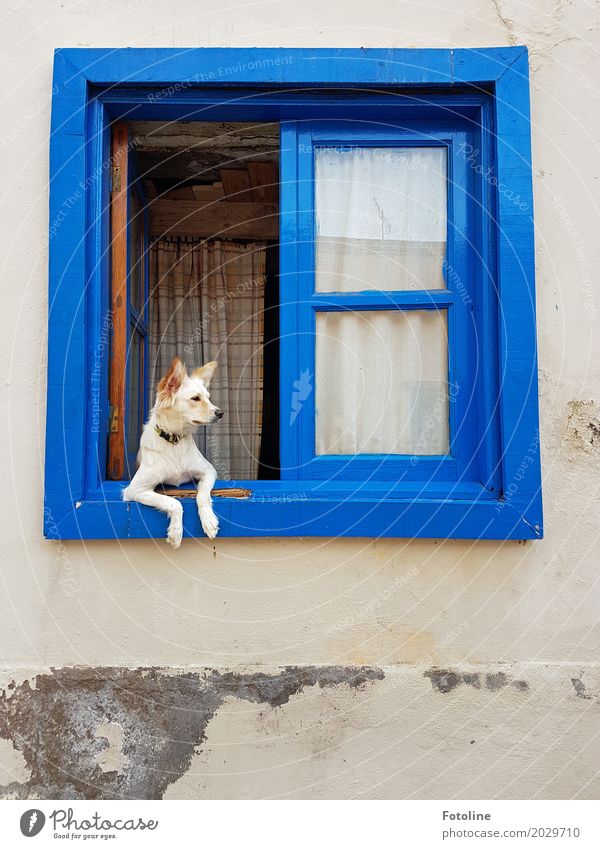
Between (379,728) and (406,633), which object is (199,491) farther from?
(379,728)

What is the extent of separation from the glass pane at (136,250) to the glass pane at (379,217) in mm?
1080

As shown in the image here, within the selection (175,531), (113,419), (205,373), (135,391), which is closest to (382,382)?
(205,373)

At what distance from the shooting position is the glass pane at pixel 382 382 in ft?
9.68

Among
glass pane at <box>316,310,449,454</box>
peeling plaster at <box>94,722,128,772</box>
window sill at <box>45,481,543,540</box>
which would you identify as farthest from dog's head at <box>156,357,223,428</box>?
peeling plaster at <box>94,722,128,772</box>

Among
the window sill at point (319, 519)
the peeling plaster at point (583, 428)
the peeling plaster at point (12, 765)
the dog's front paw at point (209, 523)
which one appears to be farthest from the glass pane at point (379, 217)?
the peeling plaster at point (12, 765)

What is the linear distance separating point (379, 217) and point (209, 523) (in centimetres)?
166

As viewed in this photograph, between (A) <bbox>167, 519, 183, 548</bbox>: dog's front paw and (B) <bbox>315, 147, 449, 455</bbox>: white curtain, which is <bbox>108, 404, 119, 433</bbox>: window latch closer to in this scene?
(A) <bbox>167, 519, 183, 548</bbox>: dog's front paw

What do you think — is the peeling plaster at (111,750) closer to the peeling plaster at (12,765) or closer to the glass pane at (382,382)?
the peeling plaster at (12,765)

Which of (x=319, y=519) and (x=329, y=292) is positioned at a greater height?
(x=329, y=292)

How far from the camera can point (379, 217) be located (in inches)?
118

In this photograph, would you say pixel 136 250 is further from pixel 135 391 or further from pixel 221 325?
pixel 221 325

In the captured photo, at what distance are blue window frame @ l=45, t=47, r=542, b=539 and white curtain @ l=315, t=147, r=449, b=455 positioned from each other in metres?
0.05

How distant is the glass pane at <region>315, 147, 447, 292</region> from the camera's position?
117 inches

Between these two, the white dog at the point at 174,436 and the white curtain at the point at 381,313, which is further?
the white curtain at the point at 381,313
